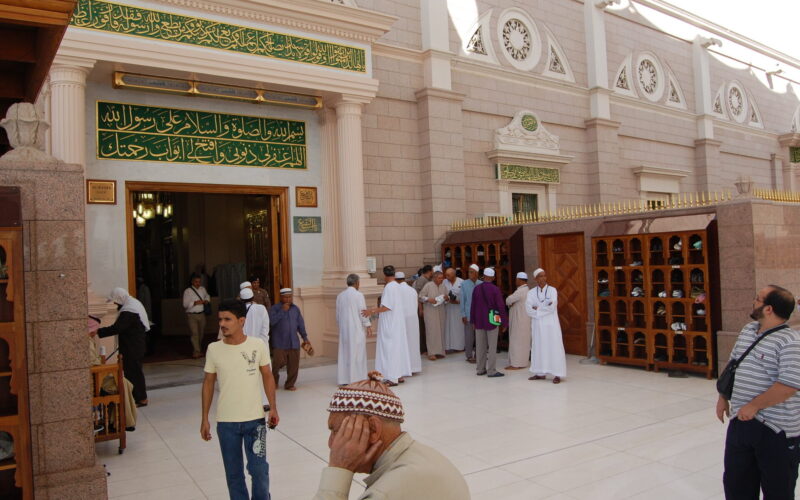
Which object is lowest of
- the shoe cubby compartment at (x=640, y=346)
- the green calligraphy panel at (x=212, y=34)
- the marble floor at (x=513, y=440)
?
the marble floor at (x=513, y=440)

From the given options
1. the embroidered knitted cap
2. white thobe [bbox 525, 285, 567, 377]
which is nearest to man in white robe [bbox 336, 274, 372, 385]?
white thobe [bbox 525, 285, 567, 377]

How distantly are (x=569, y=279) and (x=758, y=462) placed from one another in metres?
A: 5.97

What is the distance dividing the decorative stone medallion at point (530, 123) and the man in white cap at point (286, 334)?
278 inches

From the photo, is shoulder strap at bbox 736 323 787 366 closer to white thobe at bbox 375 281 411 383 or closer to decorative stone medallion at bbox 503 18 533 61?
white thobe at bbox 375 281 411 383

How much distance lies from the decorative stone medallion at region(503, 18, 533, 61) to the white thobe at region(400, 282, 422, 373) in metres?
6.63

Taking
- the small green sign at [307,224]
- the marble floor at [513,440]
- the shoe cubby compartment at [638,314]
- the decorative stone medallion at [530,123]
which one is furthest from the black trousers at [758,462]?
the decorative stone medallion at [530,123]

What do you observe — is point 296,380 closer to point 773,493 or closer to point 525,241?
point 525,241

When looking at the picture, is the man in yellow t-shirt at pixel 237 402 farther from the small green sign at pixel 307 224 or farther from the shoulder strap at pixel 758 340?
the small green sign at pixel 307 224

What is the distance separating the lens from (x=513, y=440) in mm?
4785

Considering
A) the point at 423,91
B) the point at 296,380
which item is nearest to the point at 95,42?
the point at 296,380

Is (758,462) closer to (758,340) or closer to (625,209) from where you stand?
(758,340)

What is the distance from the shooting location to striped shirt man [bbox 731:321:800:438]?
8.68 ft

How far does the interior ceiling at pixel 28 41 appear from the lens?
9.89 feet

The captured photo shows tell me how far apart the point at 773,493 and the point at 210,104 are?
7.82 metres
